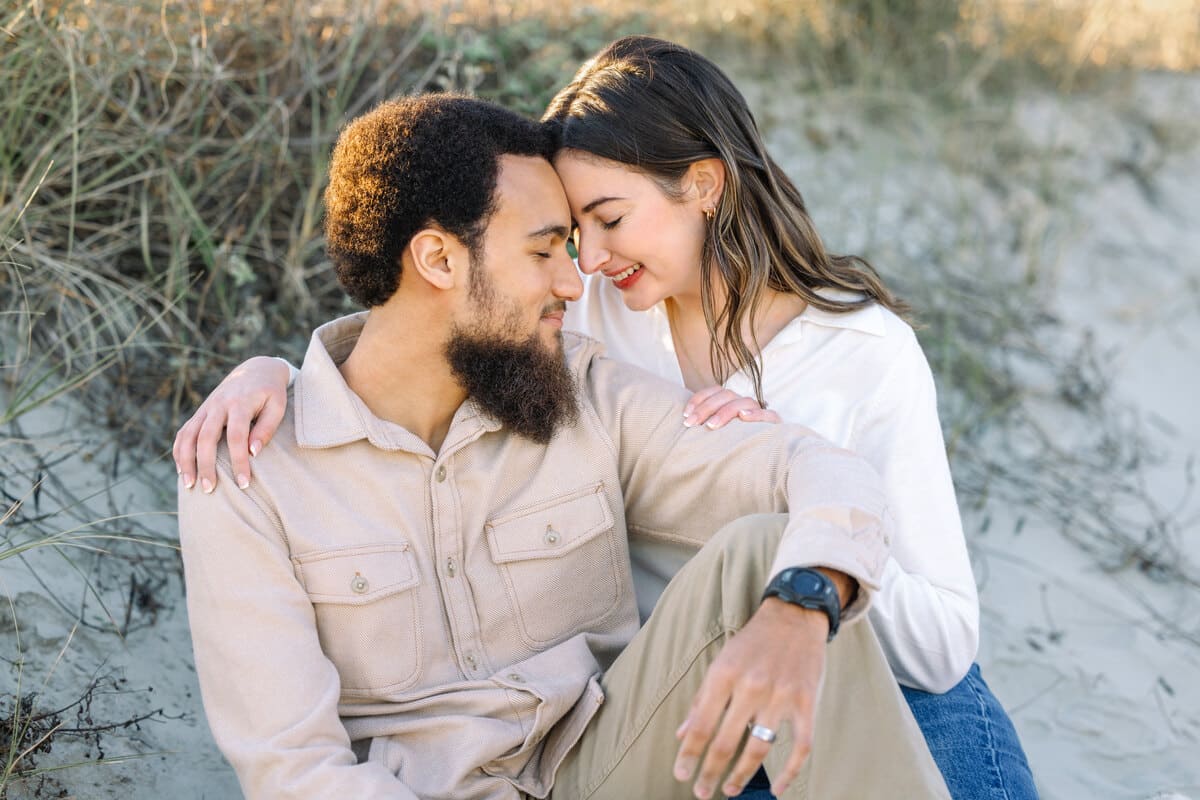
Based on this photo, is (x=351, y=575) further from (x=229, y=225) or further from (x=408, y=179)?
(x=229, y=225)

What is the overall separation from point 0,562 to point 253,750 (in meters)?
1.53

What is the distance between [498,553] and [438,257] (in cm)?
74

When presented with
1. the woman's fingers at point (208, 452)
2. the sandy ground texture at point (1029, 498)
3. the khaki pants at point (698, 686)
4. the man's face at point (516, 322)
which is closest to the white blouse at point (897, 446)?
the khaki pants at point (698, 686)

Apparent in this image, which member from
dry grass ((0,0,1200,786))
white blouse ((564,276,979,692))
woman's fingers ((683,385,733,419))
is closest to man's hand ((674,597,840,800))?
white blouse ((564,276,979,692))

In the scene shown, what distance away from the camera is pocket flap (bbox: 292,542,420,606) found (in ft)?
8.81

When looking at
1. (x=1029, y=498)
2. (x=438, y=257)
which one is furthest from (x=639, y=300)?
(x=1029, y=498)

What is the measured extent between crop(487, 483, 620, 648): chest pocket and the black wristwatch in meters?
0.73

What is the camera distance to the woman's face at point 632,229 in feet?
10.7

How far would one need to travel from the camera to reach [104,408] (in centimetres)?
422

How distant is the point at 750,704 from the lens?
221 centimetres

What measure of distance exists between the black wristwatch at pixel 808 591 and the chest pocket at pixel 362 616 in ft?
2.87

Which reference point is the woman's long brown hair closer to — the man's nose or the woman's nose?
the woman's nose

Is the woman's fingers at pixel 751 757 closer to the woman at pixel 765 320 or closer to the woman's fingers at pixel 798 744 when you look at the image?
the woman's fingers at pixel 798 744

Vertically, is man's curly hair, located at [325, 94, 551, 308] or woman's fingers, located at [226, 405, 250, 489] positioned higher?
man's curly hair, located at [325, 94, 551, 308]
